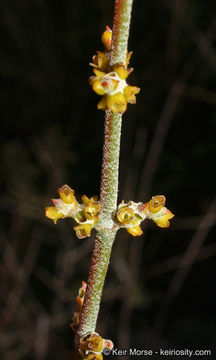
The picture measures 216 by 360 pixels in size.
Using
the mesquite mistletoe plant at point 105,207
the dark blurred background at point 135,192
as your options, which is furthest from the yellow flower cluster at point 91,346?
the dark blurred background at point 135,192

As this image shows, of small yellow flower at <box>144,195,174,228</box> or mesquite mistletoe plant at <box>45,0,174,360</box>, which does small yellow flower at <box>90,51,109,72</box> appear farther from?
small yellow flower at <box>144,195,174,228</box>

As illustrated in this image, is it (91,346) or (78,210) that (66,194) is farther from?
(91,346)

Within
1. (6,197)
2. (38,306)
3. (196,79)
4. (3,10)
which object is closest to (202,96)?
(196,79)

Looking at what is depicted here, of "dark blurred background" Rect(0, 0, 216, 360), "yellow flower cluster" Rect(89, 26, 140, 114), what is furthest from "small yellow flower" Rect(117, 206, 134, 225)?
"dark blurred background" Rect(0, 0, 216, 360)

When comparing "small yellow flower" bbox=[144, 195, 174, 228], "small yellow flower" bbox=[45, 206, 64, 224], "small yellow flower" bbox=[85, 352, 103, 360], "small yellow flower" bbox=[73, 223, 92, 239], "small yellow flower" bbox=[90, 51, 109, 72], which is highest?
"small yellow flower" bbox=[90, 51, 109, 72]

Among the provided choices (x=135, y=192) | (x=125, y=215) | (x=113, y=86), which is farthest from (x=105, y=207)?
(x=135, y=192)

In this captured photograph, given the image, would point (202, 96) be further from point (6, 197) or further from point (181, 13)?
point (6, 197)

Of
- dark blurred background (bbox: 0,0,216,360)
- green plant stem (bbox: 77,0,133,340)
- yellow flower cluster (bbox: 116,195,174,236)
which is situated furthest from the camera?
dark blurred background (bbox: 0,0,216,360)

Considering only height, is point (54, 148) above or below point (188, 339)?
above
